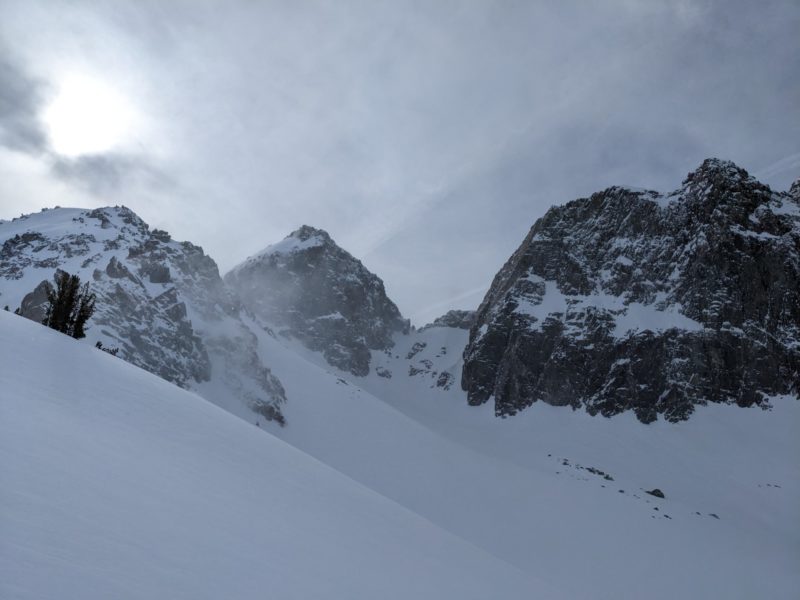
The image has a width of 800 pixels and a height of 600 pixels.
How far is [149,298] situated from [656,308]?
6927 centimetres

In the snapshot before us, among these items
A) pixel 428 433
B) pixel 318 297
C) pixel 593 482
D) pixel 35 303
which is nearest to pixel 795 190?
pixel 593 482

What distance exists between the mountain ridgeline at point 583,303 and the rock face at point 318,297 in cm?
2222

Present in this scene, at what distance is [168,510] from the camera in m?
4.92

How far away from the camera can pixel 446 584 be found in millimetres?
6820

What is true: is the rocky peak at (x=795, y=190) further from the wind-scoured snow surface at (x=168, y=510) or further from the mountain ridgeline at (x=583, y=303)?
the wind-scoured snow surface at (x=168, y=510)

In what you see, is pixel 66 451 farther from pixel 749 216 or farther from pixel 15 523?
pixel 749 216

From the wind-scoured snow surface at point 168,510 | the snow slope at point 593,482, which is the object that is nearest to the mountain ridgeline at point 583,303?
the snow slope at point 593,482

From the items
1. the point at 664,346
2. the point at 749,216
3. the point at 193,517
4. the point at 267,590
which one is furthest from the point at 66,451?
the point at 749,216

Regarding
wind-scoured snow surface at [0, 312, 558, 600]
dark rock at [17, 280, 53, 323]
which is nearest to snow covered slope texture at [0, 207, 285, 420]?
dark rock at [17, 280, 53, 323]

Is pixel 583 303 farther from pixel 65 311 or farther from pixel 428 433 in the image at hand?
pixel 65 311

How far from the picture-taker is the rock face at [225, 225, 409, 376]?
352ft

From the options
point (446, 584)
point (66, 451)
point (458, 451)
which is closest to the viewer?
point (66, 451)

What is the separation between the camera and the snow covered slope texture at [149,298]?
46.0 metres

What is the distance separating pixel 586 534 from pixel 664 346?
41.3m
